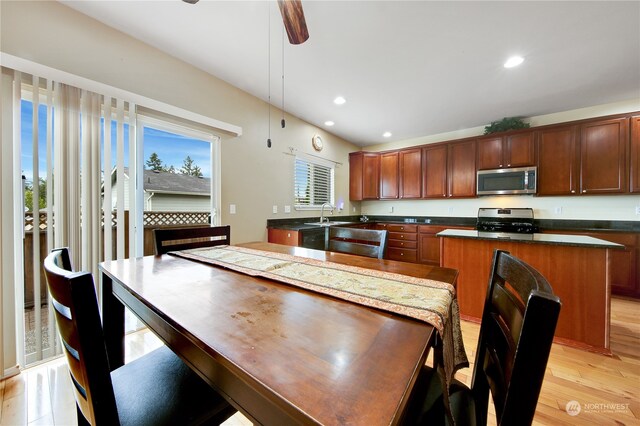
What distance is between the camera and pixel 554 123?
3.58 meters

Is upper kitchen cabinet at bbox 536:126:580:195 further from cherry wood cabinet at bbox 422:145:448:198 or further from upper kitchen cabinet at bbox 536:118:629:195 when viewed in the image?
Result: cherry wood cabinet at bbox 422:145:448:198

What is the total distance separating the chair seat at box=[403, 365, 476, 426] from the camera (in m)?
0.75

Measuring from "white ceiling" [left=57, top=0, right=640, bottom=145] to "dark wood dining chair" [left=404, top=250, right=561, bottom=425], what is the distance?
6.55 feet

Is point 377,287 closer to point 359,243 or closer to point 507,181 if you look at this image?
point 359,243

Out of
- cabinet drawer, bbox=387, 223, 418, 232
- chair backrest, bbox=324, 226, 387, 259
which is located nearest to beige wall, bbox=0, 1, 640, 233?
cabinet drawer, bbox=387, 223, 418, 232

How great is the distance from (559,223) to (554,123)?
58.8 inches

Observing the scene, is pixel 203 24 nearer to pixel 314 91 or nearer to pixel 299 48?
pixel 299 48

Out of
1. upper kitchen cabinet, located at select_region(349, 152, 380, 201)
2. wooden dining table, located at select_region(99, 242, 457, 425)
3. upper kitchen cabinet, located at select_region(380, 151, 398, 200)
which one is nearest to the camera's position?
wooden dining table, located at select_region(99, 242, 457, 425)

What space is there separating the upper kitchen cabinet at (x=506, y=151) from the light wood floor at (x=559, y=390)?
8.36ft

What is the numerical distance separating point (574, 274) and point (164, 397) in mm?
2841

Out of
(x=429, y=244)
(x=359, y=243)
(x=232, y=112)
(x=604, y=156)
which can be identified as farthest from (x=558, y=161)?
(x=232, y=112)

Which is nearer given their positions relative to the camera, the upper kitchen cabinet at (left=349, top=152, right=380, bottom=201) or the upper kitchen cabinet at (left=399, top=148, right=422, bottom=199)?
the upper kitchen cabinet at (left=399, top=148, right=422, bottom=199)

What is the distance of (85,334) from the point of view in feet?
1.69

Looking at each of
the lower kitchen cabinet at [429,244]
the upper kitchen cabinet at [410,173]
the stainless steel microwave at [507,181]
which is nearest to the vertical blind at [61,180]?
the lower kitchen cabinet at [429,244]
